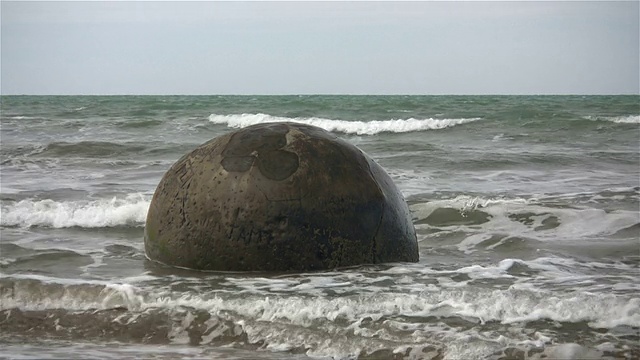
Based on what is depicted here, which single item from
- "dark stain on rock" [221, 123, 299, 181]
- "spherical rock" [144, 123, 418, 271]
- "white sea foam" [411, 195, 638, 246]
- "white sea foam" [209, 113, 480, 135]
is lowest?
"white sea foam" [411, 195, 638, 246]

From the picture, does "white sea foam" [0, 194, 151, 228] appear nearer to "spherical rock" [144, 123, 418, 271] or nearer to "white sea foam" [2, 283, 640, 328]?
"spherical rock" [144, 123, 418, 271]

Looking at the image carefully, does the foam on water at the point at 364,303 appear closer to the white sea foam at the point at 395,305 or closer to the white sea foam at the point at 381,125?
the white sea foam at the point at 395,305

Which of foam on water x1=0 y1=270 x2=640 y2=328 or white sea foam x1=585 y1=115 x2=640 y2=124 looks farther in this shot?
white sea foam x1=585 y1=115 x2=640 y2=124

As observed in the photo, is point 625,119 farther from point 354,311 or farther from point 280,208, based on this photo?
point 354,311

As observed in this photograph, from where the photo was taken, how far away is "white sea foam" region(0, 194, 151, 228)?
772 cm

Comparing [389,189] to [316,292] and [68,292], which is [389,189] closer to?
[316,292]

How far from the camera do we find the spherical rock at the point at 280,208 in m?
4.96

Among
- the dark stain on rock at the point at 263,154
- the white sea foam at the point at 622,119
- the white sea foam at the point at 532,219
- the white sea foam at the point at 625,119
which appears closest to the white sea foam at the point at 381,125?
the white sea foam at the point at 622,119

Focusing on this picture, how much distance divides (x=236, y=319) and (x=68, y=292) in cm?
118

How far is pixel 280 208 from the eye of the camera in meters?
4.92

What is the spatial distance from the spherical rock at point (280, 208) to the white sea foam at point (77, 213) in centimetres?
254

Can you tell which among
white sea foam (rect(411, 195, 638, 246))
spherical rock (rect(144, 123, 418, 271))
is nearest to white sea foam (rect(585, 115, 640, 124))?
white sea foam (rect(411, 195, 638, 246))

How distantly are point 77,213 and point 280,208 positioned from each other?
3.67 metres

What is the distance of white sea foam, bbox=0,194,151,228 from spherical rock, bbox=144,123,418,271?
2.54 meters
